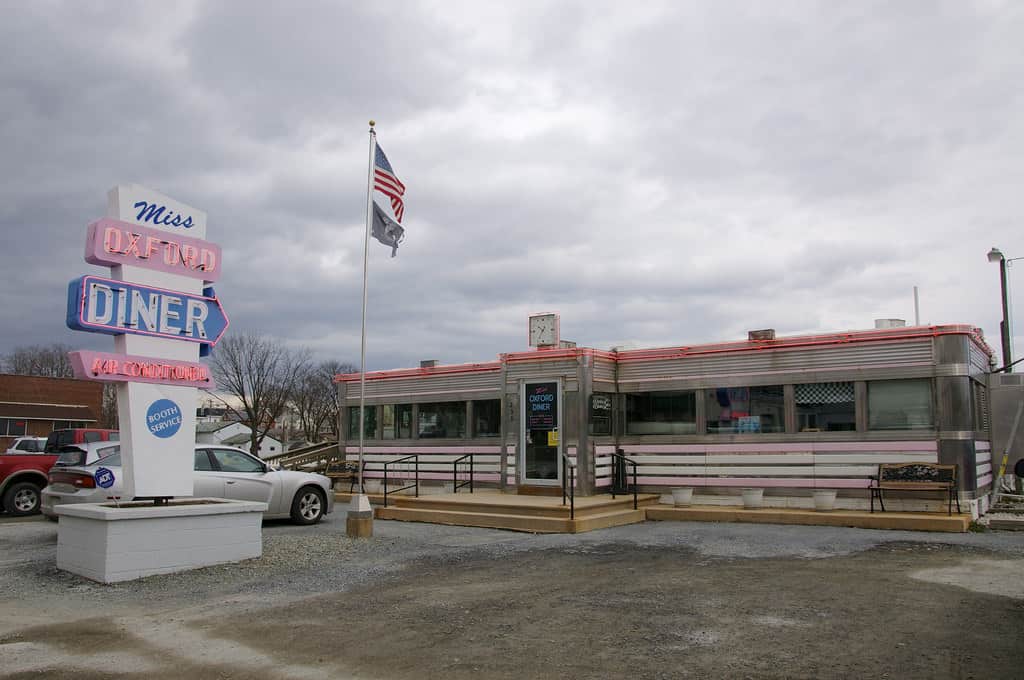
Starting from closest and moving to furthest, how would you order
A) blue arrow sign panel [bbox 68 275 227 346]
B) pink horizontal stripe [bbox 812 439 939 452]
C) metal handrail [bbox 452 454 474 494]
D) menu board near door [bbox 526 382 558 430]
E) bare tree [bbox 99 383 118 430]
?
blue arrow sign panel [bbox 68 275 227 346] → pink horizontal stripe [bbox 812 439 939 452] → menu board near door [bbox 526 382 558 430] → metal handrail [bbox 452 454 474 494] → bare tree [bbox 99 383 118 430]

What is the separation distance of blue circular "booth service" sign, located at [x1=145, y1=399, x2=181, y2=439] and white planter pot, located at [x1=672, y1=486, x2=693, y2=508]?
8.66 metres

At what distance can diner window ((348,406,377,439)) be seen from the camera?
1980 centimetres

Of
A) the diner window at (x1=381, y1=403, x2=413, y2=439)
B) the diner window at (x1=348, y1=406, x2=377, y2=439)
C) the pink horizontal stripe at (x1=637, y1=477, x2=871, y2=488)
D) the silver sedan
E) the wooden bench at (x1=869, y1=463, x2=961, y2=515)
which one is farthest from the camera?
the diner window at (x1=348, y1=406, x2=377, y2=439)

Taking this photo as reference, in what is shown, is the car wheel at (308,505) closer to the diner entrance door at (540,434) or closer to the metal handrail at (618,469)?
the diner entrance door at (540,434)

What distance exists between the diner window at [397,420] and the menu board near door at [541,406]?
398 cm

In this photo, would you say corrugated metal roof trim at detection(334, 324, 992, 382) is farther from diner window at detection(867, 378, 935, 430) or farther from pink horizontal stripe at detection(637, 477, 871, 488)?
pink horizontal stripe at detection(637, 477, 871, 488)

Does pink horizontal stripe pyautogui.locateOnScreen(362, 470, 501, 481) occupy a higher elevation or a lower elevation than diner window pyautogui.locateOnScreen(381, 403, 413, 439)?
lower

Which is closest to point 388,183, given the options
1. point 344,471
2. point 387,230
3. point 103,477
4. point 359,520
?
point 387,230

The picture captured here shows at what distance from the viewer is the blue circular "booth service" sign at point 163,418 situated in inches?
372

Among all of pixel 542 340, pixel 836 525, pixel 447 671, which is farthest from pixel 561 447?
pixel 447 671

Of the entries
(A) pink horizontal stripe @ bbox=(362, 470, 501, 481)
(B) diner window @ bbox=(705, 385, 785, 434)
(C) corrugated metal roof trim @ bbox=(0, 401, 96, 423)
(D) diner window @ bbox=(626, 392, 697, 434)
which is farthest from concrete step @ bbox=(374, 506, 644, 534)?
(C) corrugated metal roof trim @ bbox=(0, 401, 96, 423)

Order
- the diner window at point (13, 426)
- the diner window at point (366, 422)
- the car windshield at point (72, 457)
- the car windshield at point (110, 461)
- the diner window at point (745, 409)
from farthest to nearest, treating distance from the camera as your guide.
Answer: the diner window at point (13, 426) → the diner window at point (366, 422) → the diner window at point (745, 409) → the car windshield at point (72, 457) → the car windshield at point (110, 461)

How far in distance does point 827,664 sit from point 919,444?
9.03 meters

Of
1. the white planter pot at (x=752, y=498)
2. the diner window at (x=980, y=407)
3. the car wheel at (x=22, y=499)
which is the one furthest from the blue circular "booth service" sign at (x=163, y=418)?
the diner window at (x=980, y=407)
